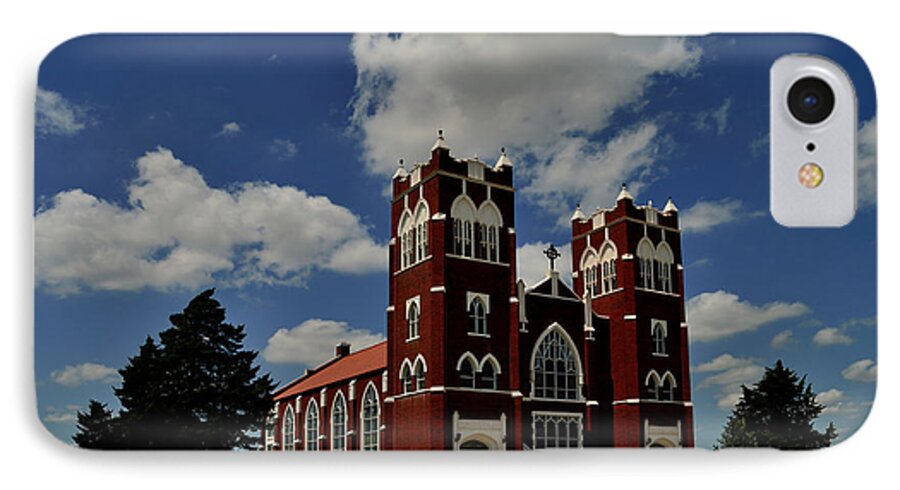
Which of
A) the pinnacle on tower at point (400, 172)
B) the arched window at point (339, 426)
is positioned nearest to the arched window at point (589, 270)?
the pinnacle on tower at point (400, 172)

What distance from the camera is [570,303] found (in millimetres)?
5656

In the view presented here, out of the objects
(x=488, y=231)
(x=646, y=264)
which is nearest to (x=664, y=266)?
(x=646, y=264)

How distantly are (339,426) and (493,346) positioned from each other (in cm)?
79

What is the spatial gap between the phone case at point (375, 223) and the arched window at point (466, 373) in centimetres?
2

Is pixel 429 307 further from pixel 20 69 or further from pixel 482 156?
pixel 20 69

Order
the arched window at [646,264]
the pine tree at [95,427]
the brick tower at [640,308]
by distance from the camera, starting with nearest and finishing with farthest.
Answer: the pine tree at [95,427] → the brick tower at [640,308] → the arched window at [646,264]

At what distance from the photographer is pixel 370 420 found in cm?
537

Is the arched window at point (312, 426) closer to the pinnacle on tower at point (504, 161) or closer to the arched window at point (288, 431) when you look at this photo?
the arched window at point (288, 431)

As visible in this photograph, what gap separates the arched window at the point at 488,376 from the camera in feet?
17.7

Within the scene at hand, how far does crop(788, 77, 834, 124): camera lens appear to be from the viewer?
5191mm

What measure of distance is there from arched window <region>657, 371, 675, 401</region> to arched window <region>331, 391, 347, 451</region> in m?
1.40

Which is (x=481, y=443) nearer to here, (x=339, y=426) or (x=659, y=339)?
(x=339, y=426)

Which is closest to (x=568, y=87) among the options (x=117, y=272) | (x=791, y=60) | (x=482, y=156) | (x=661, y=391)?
(x=482, y=156)

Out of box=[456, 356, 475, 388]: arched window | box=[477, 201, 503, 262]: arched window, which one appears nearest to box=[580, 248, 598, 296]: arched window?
box=[477, 201, 503, 262]: arched window
